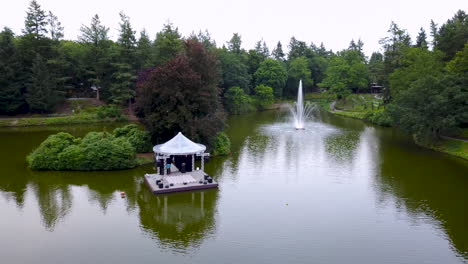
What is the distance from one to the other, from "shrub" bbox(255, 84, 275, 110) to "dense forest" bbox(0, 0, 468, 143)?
0.21 m

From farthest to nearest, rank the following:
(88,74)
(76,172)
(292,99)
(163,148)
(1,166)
Result: (292,99) → (88,74) → (1,166) → (76,172) → (163,148)

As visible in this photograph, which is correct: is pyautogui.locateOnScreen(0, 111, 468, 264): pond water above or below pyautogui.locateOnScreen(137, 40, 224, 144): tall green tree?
below

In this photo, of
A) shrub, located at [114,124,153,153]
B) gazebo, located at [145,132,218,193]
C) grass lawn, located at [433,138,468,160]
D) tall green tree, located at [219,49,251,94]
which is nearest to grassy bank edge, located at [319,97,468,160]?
grass lawn, located at [433,138,468,160]

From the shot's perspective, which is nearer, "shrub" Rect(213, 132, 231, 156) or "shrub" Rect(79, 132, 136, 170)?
"shrub" Rect(79, 132, 136, 170)

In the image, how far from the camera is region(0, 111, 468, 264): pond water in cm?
1589

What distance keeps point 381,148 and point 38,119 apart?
43884mm

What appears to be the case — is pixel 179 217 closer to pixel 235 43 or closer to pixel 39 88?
pixel 39 88

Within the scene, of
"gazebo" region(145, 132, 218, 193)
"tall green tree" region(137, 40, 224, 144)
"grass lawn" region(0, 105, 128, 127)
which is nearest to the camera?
"gazebo" region(145, 132, 218, 193)

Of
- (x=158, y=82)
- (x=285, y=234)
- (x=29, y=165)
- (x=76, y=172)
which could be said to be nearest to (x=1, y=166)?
(x=29, y=165)

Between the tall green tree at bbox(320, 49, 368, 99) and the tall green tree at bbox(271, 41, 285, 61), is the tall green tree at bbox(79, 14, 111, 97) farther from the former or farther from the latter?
the tall green tree at bbox(271, 41, 285, 61)

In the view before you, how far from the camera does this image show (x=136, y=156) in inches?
1165

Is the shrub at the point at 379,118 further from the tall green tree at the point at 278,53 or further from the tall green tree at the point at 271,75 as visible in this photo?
the tall green tree at the point at 278,53

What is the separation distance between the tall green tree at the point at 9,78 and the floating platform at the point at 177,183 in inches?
1522

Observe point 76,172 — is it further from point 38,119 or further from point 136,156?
point 38,119
